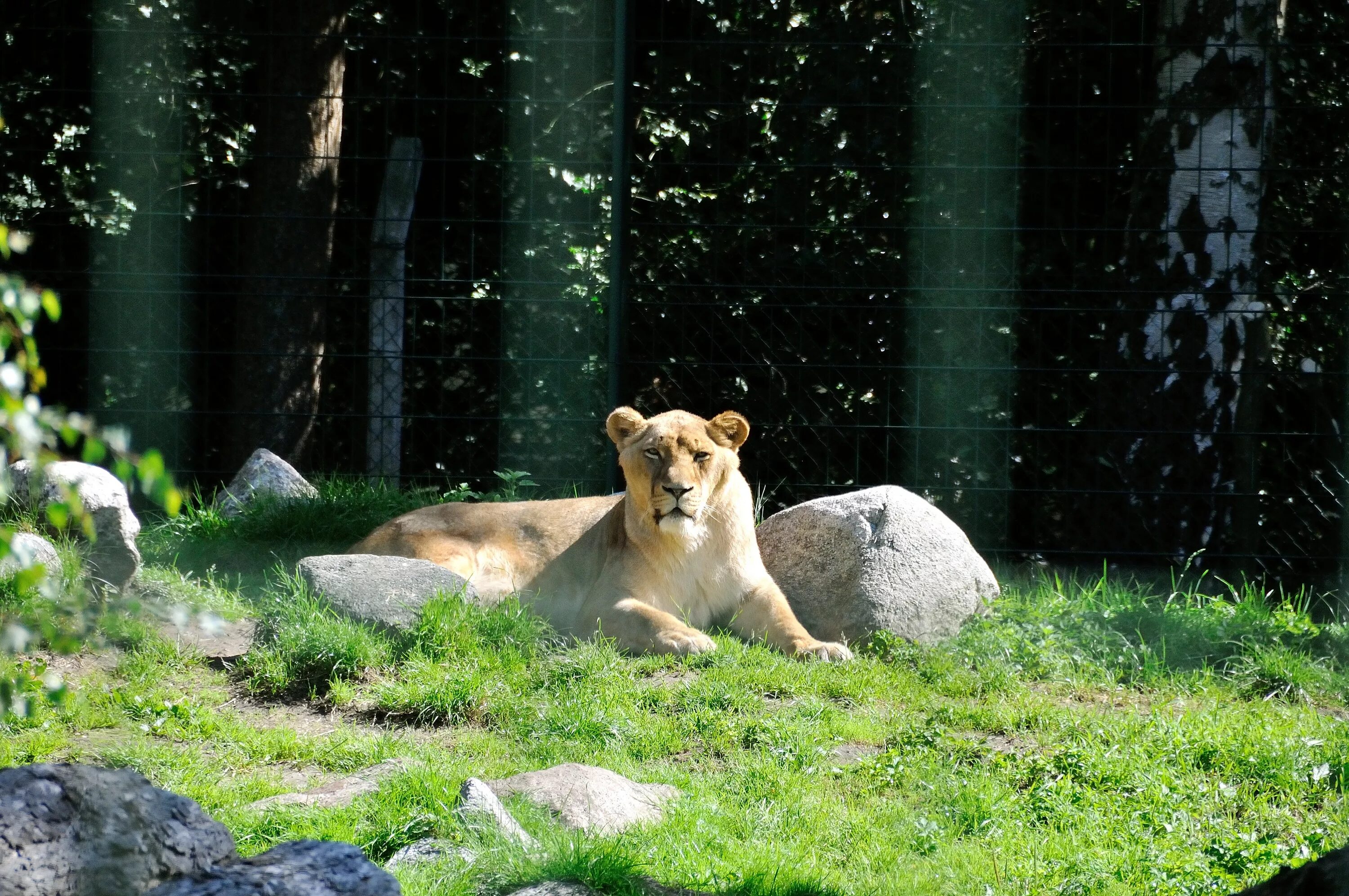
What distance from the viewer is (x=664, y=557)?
250 inches

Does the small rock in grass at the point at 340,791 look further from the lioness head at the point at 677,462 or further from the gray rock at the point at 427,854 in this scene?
the lioness head at the point at 677,462

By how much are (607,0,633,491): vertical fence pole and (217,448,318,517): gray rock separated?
5.75ft

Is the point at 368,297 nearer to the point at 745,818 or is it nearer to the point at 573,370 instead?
the point at 573,370

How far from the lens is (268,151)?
902cm

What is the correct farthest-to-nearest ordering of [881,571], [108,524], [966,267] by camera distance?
1. [966,267]
2. [881,571]
3. [108,524]

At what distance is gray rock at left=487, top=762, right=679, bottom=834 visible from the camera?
12.6ft

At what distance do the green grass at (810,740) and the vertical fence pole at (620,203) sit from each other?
1971mm

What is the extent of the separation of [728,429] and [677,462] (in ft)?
1.13

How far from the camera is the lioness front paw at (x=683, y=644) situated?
5.82 metres

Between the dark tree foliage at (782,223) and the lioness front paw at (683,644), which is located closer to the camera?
the lioness front paw at (683,644)

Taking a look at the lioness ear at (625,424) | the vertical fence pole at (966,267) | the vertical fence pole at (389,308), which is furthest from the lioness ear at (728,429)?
the vertical fence pole at (389,308)

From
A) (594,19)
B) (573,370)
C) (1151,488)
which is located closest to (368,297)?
(573,370)

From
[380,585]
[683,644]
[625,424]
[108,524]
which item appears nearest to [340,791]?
[380,585]

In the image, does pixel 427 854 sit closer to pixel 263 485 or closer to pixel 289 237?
pixel 263 485
